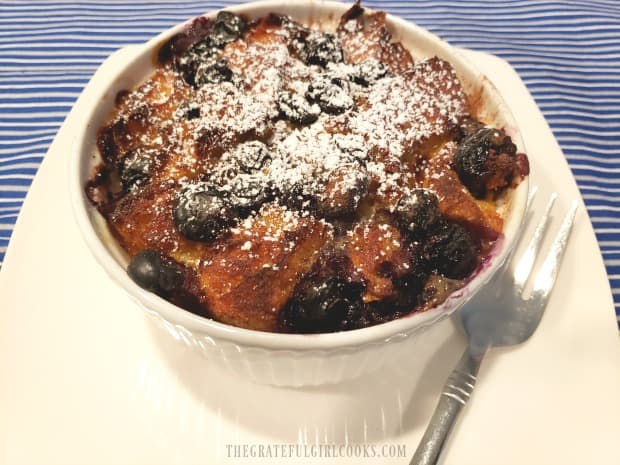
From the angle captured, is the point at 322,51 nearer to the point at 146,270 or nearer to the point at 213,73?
the point at 213,73

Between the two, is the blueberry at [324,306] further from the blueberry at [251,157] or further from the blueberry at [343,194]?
the blueberry at [251,157]

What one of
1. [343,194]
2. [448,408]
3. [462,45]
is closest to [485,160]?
[343,194]

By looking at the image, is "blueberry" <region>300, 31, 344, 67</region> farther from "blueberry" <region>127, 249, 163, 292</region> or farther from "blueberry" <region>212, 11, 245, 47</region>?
"blueberry" <region>127, 249, 163, 292</region>

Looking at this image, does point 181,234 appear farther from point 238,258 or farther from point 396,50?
point 396,50

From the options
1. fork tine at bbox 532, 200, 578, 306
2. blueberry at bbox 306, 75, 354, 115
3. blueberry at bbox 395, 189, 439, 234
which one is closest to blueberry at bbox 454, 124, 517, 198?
blueberry at bbox 395, 189, 439, 234

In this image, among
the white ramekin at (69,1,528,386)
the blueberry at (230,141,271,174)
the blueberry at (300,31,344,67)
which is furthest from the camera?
the blueberry at (300,31,344,67)
